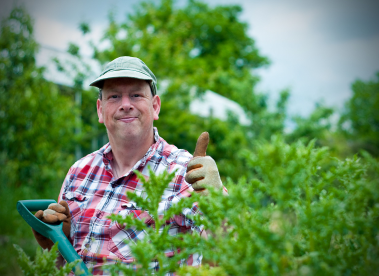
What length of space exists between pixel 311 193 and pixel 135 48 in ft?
25.8

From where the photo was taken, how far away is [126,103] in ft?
7.21

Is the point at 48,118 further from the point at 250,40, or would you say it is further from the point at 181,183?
the point at 250,40

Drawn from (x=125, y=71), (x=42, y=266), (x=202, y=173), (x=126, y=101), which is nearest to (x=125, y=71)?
(x=125, y=71)

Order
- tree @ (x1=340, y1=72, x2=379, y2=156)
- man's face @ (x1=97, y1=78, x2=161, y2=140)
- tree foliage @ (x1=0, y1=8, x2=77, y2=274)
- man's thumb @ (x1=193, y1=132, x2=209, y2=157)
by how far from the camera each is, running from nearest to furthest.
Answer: man's thumb @ (x1=193, y1=132, x2=209, y2=157)
man's face @ (x1=97, y1=78, x2=161, y2=140)
tree foliage @ (x1=0, y1=8, x2=77, y2=274)
tree @ (x1=340, y1=72, x2=379, y2=156)

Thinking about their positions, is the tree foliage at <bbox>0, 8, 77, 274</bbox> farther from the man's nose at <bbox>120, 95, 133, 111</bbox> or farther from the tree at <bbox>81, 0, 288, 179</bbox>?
the man's nose at <bbox>120, 95, 133, 111</bbox>

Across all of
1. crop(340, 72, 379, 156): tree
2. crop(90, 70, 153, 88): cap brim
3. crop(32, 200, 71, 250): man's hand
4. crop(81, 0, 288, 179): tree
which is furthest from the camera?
crop(340, 72, 379, 156): tree

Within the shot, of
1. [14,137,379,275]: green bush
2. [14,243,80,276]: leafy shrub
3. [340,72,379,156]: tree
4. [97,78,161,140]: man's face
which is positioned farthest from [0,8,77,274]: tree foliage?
[340,72,379,156]: tree

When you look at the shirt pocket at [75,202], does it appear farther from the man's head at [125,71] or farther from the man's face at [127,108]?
the man's head at [125,71]

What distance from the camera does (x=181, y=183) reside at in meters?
2.00

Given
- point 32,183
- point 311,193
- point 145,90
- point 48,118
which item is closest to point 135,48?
point 48,118

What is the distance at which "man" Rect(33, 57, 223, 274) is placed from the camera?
1.93m

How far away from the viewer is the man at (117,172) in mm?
1934

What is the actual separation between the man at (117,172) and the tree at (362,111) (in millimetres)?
32581

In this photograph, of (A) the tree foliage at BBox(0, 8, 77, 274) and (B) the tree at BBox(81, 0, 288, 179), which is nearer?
(A) the tree foliage at BBox(0, 8, 77, 274)
